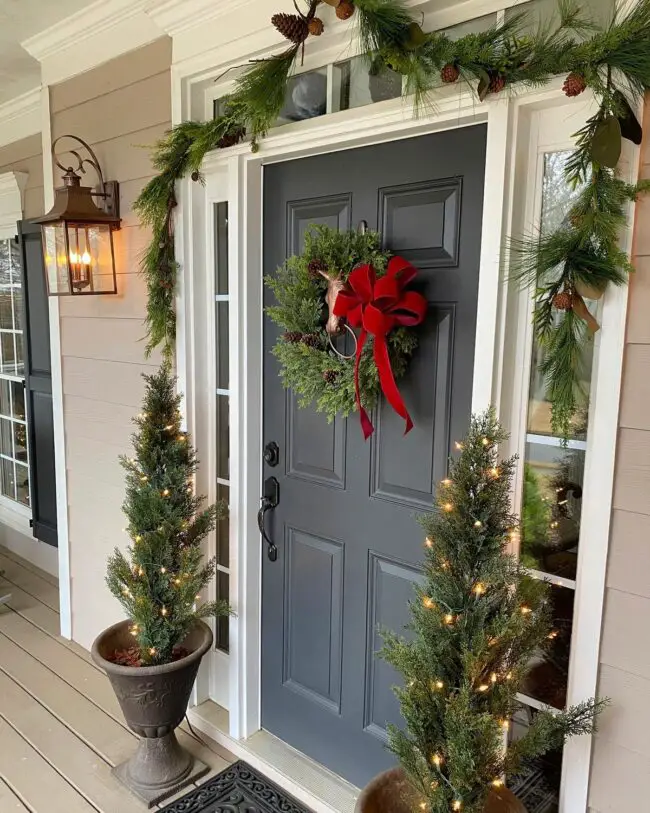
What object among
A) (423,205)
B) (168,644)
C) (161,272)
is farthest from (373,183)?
(168,644)

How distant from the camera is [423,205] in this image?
5.82ft

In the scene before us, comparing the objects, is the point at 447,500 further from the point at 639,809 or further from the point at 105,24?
the point at 105,24

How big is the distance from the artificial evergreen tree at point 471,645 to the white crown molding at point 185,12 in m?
1.63

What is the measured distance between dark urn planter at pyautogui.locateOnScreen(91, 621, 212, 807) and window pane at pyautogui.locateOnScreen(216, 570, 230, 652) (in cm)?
27

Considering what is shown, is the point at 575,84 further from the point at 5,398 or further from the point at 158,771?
the point at 5,398

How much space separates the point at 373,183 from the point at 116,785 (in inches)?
86.2

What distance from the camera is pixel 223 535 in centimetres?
251

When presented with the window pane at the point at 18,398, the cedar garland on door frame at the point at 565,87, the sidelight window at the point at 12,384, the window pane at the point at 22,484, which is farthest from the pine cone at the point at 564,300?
the window pane at the point at 22,484

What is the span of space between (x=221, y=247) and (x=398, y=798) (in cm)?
185

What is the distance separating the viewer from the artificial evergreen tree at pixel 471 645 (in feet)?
4.32

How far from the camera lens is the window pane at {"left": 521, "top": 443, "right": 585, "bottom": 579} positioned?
5.22 ft

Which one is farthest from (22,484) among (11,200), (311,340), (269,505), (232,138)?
(311,340)

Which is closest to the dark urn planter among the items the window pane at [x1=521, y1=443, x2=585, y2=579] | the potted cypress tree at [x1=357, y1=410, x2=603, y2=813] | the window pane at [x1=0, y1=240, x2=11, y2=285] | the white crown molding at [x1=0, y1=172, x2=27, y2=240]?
the potted cypress tree at [x1=357, y1=410, x2=603, y2=813]

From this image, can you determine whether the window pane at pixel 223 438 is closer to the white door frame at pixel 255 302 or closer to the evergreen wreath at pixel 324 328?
the white door frame at pixel 255 302
